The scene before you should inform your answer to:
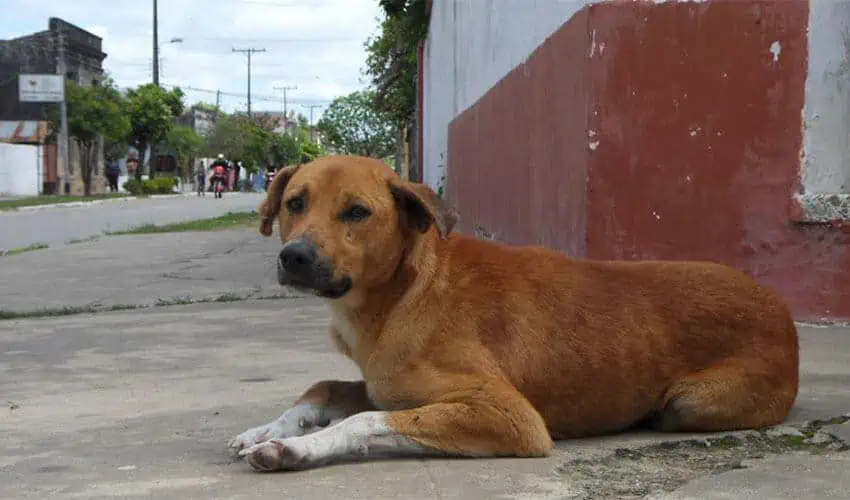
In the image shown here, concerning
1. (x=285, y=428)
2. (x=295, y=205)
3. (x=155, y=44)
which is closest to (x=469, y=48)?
(x=295, y=205)

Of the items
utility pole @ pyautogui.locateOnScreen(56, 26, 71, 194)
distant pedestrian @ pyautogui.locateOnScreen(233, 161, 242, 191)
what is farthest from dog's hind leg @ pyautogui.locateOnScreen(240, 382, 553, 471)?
distant pedestrian @ pyautogui.locateOnScreen(233, 161, 242, 191)

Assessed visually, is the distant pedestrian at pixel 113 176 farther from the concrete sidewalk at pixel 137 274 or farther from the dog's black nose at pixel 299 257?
the dog's black nose at pixel 299 257

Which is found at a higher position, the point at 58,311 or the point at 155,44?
the point at 155,44

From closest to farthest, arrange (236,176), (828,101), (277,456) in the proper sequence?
(277,456)
(828,101)
(236,176)

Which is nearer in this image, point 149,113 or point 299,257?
point 299,257

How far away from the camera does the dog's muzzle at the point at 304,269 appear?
3088mm

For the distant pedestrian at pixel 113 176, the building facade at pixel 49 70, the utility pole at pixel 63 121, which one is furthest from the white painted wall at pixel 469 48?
the distant pedestrian at pixel 113 176

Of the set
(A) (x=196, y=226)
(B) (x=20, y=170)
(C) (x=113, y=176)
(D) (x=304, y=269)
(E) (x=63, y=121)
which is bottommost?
(A) (x=196, y=226)

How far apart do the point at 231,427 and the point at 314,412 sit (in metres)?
0.58

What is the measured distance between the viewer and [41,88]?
45031 millimetres

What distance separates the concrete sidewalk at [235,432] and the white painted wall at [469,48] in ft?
9.91

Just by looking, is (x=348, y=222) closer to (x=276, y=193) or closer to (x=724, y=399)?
(x=276, y=193)

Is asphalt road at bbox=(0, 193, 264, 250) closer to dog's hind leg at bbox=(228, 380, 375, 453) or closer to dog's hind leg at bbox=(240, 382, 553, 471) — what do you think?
dog's hind leg at bbox=(228, 380, 375, 453)

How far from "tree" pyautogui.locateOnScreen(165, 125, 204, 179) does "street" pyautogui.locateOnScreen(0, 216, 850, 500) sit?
6047 centimetres
